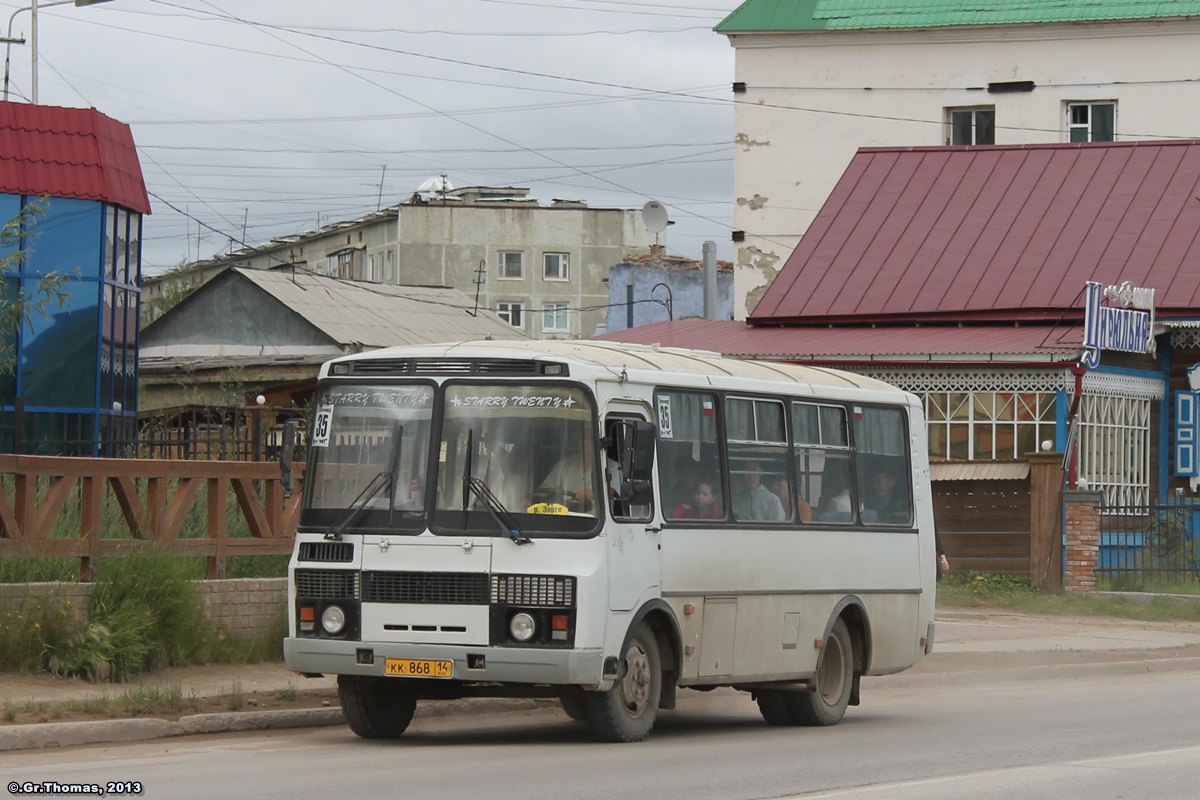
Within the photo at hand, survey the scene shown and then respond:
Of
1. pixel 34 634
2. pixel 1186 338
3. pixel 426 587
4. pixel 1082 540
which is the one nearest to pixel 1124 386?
pixel 1186 338

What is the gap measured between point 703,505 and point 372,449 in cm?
240

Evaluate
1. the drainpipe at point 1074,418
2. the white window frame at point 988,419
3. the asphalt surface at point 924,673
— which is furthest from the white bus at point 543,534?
the white window frame at point 988,419

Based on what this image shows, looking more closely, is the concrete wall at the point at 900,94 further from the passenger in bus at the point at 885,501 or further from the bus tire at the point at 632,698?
the bus tire at the point at 632,698

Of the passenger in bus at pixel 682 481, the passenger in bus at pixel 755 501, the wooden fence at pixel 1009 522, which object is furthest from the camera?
the wooden fence at pixel 1009 522

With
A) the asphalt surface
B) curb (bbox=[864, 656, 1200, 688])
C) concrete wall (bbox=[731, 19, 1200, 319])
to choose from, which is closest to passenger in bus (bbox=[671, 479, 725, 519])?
the asphalt surface

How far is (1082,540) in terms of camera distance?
85.5ft

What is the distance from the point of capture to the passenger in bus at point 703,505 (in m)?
12.7

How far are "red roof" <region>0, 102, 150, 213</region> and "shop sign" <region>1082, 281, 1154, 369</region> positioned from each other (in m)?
14.0

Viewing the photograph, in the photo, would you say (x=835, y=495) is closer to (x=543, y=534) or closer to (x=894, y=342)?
(x=543, y=534)

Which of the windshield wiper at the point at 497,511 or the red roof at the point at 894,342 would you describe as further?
the red roof at the point at 894,342

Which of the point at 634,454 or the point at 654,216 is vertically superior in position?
the point at 654,216

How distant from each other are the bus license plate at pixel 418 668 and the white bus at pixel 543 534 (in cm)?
1

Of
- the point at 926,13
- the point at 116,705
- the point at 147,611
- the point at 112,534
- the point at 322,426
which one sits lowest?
the point at 116,705

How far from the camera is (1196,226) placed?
Result: 3167cm
